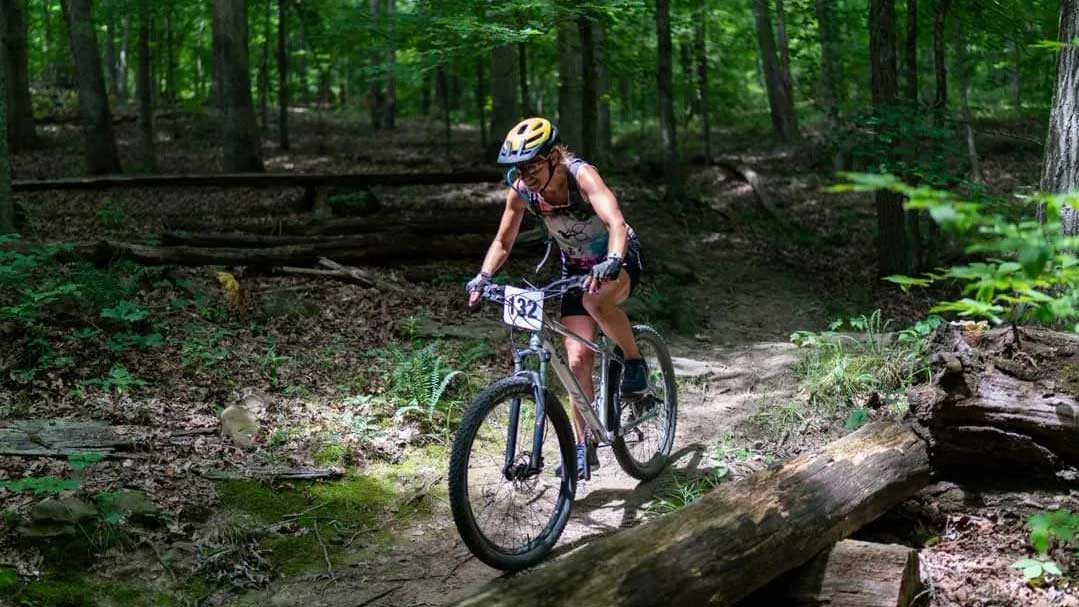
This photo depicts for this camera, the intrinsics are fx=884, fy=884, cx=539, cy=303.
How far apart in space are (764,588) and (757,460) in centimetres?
184

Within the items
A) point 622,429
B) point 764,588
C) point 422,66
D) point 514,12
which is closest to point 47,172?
point 422,66

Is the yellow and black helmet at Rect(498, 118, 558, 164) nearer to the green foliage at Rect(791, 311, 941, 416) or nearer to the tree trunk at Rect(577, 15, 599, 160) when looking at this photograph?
the green foliage at Rect(791, 311, 941, 416)

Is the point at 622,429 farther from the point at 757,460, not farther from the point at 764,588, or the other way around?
the point at 764,588

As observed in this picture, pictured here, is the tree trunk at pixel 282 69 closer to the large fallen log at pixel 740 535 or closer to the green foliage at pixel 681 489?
the green foliage at pixel 681 489

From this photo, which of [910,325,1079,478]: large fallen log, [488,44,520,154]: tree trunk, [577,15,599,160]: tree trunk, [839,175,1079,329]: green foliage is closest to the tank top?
[910,325,1079,478]: large fallen log

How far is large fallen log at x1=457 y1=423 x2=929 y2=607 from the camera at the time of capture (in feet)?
11.0

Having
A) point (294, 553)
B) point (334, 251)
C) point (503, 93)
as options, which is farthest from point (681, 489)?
point (503, 93)

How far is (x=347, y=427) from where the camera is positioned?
20.2 feet

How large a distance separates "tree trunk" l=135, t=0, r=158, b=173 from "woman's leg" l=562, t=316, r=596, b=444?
41.4ft

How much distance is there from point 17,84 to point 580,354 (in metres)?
18.1

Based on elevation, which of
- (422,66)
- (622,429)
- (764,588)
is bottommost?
(764,588)

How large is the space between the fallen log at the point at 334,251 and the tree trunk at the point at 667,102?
4118 mm

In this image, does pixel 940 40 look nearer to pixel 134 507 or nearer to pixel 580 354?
pixel 580 354

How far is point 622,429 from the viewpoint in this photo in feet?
17.8
